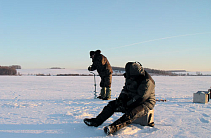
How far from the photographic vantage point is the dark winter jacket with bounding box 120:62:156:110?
3154 millimetres

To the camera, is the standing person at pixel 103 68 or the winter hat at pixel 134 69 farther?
the standing person at pixel 103 68

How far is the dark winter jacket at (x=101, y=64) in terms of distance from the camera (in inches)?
262

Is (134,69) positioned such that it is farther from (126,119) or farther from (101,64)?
(101,64)

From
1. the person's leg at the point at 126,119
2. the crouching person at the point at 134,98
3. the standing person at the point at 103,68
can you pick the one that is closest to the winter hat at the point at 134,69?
the crouching person at the point at 134,98

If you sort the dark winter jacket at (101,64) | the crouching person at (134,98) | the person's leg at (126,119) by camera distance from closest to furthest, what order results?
1. the person's leg at (126,119)
2. the crouching person at (134,98)
3. the dark winter jacket at (101,64)

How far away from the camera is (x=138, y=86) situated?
3.26m

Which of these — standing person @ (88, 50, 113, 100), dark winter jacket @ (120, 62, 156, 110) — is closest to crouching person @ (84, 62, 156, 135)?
dark winter jacket @ (120, 62, 156, 110)

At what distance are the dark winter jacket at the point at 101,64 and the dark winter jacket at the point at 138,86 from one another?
3.33 m

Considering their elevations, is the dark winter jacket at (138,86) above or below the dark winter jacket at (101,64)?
below

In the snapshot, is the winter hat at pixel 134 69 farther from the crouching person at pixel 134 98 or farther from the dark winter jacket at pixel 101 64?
the dark winter jacket at pixel 101 64

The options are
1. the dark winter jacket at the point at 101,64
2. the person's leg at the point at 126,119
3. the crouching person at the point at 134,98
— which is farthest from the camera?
the dark winter jacket at the point at 101,64

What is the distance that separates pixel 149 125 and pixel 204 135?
91 centimetres

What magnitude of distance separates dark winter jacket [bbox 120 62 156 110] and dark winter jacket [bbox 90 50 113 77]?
3.33 meters

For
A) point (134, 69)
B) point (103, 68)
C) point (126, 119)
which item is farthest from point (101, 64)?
point (126, 119)
